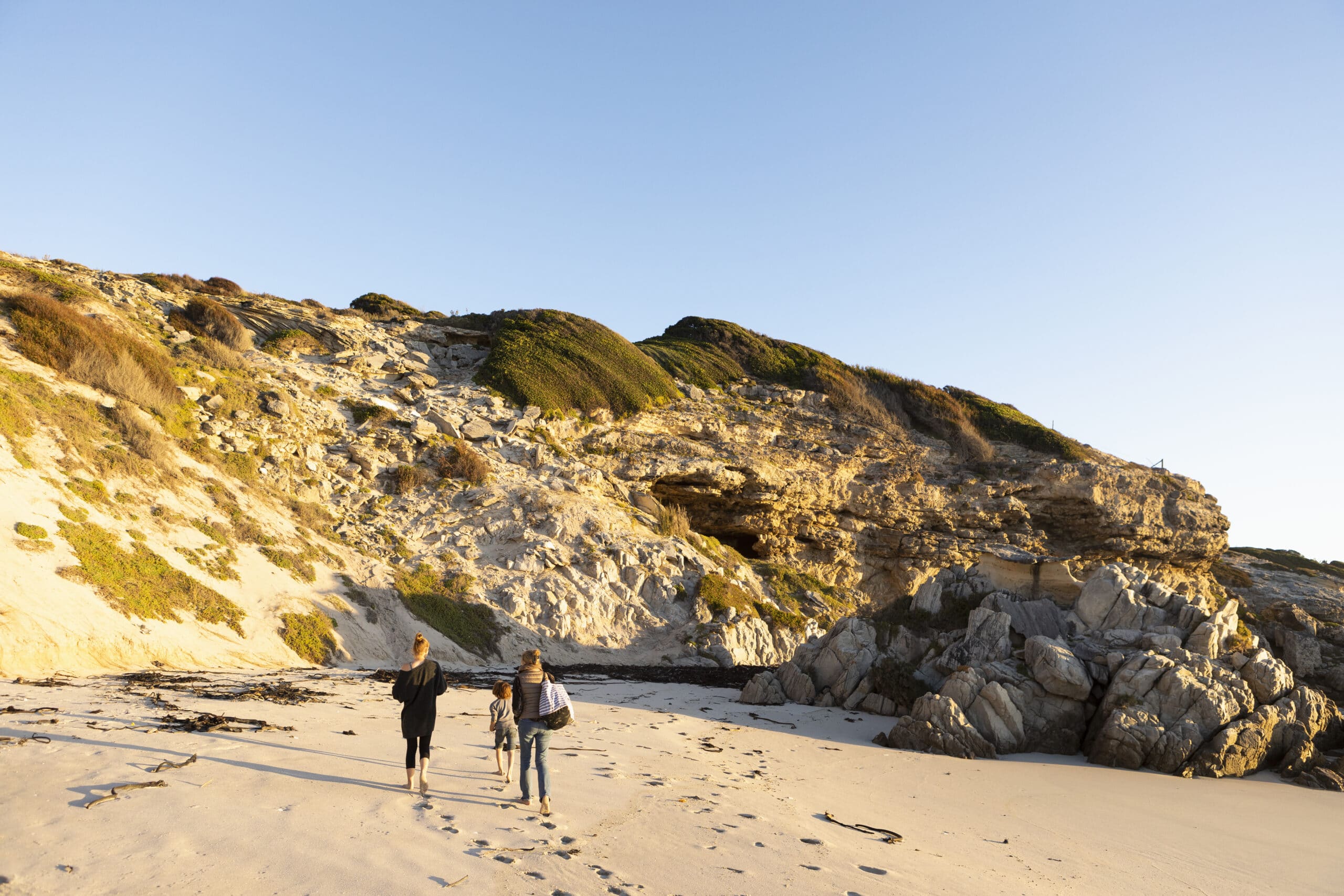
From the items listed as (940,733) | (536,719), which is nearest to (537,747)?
(536,719)

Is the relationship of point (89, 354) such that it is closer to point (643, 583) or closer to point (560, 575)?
point (560, 575)

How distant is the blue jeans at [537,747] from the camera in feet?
21.9

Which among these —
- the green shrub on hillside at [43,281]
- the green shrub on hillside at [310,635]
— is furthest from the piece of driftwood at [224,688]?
the green shrub on hillside at [43,281]

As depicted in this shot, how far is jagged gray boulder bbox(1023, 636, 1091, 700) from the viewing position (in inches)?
499

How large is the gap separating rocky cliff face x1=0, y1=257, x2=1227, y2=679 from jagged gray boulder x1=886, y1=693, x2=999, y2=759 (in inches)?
238

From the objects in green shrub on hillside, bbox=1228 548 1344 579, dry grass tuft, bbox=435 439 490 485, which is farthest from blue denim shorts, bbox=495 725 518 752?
green shrub on hillside, bbox=1228 548 1344 579

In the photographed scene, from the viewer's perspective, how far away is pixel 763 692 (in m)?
16.0

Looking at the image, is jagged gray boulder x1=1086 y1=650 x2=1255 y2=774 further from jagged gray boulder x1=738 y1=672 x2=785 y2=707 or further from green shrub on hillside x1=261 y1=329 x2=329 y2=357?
green shrub on hillside x1=261 y1=329 x2=329 y2=357

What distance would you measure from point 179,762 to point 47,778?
955mm

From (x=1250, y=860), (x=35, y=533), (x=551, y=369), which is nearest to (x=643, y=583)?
(x=551, y=369)

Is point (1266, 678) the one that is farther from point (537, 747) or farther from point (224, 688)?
point (224, 688)

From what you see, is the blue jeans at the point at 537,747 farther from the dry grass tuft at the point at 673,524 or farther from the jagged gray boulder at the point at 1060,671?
the dry grass tuft at the point at 673,524

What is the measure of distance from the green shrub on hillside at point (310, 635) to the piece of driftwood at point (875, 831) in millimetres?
12838

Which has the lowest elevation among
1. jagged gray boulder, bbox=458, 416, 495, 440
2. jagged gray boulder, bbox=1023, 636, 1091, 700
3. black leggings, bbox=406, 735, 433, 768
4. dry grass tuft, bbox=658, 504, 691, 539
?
black leggings, bbox=406, 735, 433, 768
